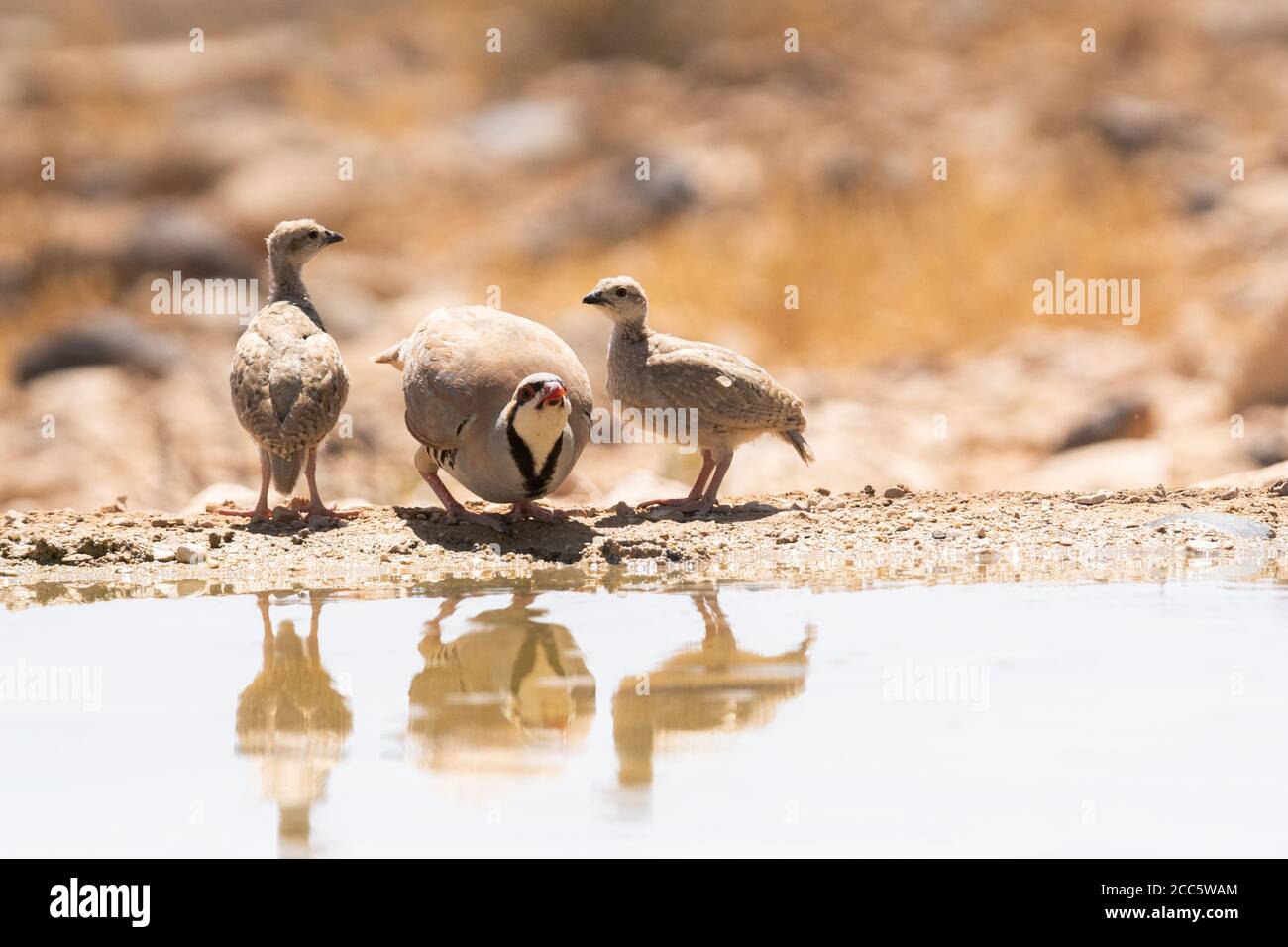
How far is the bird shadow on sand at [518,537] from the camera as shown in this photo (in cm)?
970

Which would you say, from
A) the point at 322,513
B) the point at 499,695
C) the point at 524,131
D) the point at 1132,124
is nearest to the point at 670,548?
the point at 322,513

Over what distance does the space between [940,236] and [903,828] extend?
18.9 metres

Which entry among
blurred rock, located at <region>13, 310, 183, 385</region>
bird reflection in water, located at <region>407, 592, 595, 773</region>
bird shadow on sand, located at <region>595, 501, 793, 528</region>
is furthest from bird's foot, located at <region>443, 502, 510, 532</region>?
blurred rock, located at <region>13, 310, 183, 385</region>

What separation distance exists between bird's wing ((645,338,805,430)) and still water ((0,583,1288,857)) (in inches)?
90.1

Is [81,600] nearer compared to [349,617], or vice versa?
[349,617]

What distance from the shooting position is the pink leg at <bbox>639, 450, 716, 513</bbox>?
10648mm

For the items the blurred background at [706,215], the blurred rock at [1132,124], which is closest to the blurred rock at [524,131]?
the blurred background at [706,215]

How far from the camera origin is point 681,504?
422 inches

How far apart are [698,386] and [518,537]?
144 centimetres

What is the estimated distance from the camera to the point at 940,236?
22.9 m

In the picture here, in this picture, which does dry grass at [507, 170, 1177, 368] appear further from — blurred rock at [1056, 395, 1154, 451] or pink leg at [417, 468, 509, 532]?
pink leg at [417, 468, 509, 532]

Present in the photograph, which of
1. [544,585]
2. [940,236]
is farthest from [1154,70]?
[544,585]

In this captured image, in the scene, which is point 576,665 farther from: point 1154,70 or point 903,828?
point 1154,70

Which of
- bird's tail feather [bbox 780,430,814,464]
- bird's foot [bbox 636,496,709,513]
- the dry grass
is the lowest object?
bird's foot [bbox 636,496,709,513]
